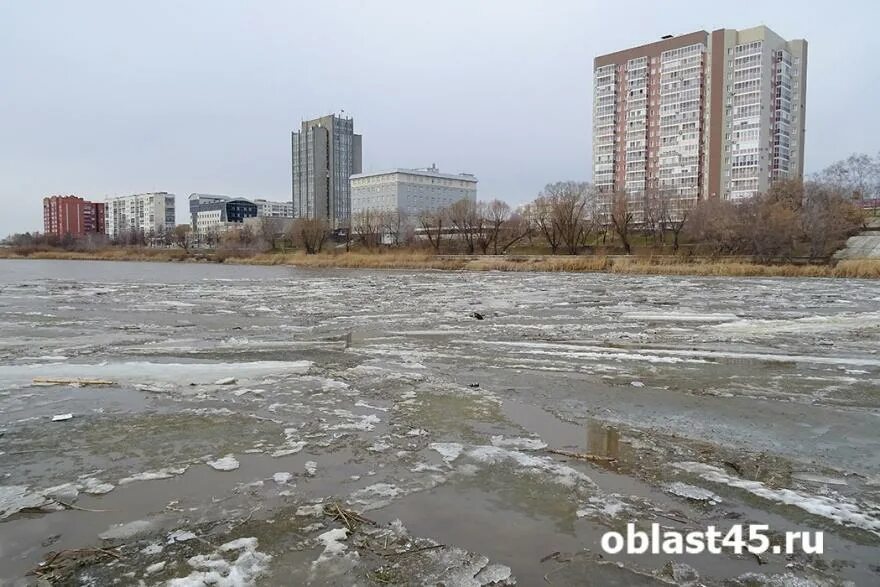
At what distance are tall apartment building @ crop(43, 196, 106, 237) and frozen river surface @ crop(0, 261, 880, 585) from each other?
19222 centimetres

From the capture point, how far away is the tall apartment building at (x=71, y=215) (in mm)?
174500

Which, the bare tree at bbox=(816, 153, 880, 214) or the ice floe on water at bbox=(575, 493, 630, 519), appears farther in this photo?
the bare tree at bbox=(816, 153, 880, 214)

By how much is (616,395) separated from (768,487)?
2628 millimetres

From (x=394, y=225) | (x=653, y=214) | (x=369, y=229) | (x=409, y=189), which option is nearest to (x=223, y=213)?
(x=409, y=189)

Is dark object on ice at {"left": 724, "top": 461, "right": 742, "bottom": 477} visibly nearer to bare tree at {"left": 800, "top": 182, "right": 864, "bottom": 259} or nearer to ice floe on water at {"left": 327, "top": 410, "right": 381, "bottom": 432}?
ice floe on water at {"left": 327, "top": 410, "right": 381, "bottom": 432}

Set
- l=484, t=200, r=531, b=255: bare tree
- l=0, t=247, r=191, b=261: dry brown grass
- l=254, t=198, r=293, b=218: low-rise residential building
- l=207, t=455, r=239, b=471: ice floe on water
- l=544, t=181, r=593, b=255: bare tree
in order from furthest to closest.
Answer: l=254, t=198, r=293, b=218: low-rise residential building, l=0, t=247, r=191, b=261: dry brown grass, l=484, t=200, r=531, b=255: bare tree, l=544, t=181, r=593, b=255: bare tree, l=207, t=455, r=239, b=471: ice floe on water

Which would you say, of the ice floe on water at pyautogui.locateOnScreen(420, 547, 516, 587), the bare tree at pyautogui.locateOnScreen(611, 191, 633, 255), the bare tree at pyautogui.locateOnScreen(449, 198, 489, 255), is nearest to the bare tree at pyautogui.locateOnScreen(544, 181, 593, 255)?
the bare tree at pyautogui.locateOnScreen(611, 191, 633, 255)

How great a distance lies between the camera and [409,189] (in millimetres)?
129000

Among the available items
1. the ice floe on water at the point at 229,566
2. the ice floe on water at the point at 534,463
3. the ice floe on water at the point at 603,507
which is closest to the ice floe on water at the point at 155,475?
the ice floe on water at the point at 229,566

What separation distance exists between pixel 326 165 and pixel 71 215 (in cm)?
8596

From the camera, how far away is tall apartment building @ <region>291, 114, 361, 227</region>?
14925cm

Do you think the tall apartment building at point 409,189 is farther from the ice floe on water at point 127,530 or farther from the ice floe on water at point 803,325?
the ice floe on water at point 127,530

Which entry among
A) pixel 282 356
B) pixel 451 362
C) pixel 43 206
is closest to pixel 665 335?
pixel 451 362

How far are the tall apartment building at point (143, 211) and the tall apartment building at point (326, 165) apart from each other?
43263 millimetres
